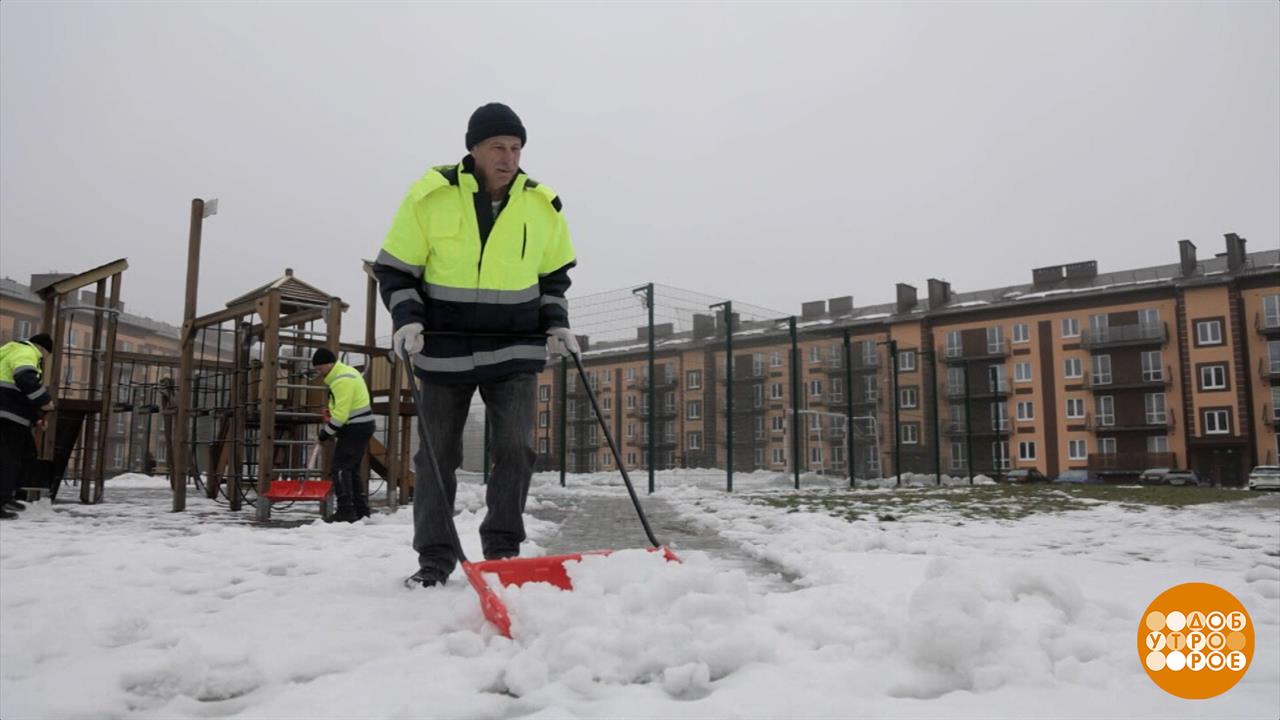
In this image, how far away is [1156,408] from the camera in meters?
41.0

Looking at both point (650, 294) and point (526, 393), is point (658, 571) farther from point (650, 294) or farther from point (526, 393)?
point (650, 294)

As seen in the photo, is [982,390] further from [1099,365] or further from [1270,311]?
[1270,311]

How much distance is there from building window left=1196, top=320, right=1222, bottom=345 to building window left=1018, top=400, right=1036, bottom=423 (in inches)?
319

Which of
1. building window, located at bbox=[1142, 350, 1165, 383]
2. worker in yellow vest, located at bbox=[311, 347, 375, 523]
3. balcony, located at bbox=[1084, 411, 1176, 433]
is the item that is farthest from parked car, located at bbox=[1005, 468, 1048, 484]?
worker in yellow vest, located at bbox=[311, 347, 375, 523]

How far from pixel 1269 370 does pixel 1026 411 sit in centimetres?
1066

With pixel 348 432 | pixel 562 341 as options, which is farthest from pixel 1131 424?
pixel 562 341

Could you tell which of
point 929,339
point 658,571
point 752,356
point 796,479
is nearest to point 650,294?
point 796,479

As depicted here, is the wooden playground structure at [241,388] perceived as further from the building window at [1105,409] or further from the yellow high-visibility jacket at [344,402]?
the building window at [1105,409]

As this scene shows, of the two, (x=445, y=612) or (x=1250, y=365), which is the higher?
(x=1250, y=365)

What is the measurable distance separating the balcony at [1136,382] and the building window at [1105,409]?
0.55 metres

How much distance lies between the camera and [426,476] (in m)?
3.12

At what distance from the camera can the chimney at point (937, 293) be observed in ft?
154

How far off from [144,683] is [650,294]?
10640mm

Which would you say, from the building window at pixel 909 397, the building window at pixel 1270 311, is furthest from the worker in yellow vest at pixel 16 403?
the building window at pixel 1270 311
